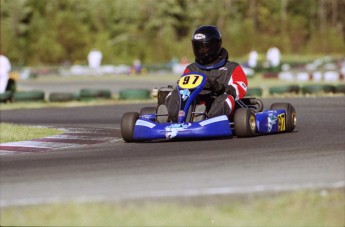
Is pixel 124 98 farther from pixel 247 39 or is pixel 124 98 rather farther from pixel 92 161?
pixel 247 39

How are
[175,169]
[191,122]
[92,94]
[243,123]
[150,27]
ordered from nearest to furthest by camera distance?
[175,169]
[191,122]
[243,123]
[92,94]
[150,27]

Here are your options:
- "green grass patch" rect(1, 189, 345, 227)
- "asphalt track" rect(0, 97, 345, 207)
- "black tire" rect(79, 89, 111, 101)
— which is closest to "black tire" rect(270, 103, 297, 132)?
"asphalt track" rect(0, 97, 345, 207)

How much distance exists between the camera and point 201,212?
635 cm

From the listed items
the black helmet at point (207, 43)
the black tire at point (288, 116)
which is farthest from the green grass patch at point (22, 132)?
the black tire at point (288, 116)

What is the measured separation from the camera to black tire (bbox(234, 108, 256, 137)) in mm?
11438

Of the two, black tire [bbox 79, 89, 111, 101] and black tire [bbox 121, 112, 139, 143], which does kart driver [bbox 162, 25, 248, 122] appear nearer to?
black tire [bbox 121, 112, 139, 143]

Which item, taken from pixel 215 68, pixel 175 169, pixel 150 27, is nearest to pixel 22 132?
pixel 215 68

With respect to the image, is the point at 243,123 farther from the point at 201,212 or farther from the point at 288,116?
the point at 201,212

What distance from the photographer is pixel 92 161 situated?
361 inches

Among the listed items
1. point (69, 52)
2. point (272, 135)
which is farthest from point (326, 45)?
point (272, 135)

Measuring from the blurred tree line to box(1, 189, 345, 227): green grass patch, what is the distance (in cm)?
5333

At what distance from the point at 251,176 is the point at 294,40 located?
74089 mm

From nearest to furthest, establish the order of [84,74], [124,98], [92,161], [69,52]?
[92,161], [124,98], [84,74], [69,52]

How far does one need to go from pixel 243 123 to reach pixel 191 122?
25.5 inches
